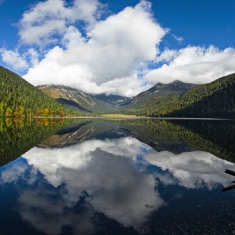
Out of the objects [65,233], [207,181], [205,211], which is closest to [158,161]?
[207,181]

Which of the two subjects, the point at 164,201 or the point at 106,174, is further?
the point at 106,174

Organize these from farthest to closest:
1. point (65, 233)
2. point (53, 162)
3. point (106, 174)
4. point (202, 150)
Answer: point (202, 150)
point (53, 162)
point (106, 174)
point (65, 233)

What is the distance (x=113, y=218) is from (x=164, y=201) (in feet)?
18.7

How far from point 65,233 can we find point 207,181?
18.6 meters

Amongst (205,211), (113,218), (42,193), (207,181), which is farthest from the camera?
(207,181)

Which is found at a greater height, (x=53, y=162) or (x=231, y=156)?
(x=231, y=156)

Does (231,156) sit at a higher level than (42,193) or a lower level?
higher

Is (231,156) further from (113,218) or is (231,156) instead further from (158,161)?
(113,218)

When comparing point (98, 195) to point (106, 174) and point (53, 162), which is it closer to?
point (106, 174)

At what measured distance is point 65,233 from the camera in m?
14.3

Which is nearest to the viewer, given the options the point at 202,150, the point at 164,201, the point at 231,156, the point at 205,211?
the point at 205,211

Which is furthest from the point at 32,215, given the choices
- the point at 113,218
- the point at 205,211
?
the point at 205,211

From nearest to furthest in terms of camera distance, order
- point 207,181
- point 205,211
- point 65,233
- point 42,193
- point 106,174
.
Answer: point 65,233
point 205,211
point 42,193
point 207,181
point 106,174

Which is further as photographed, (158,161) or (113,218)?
(158,161)
